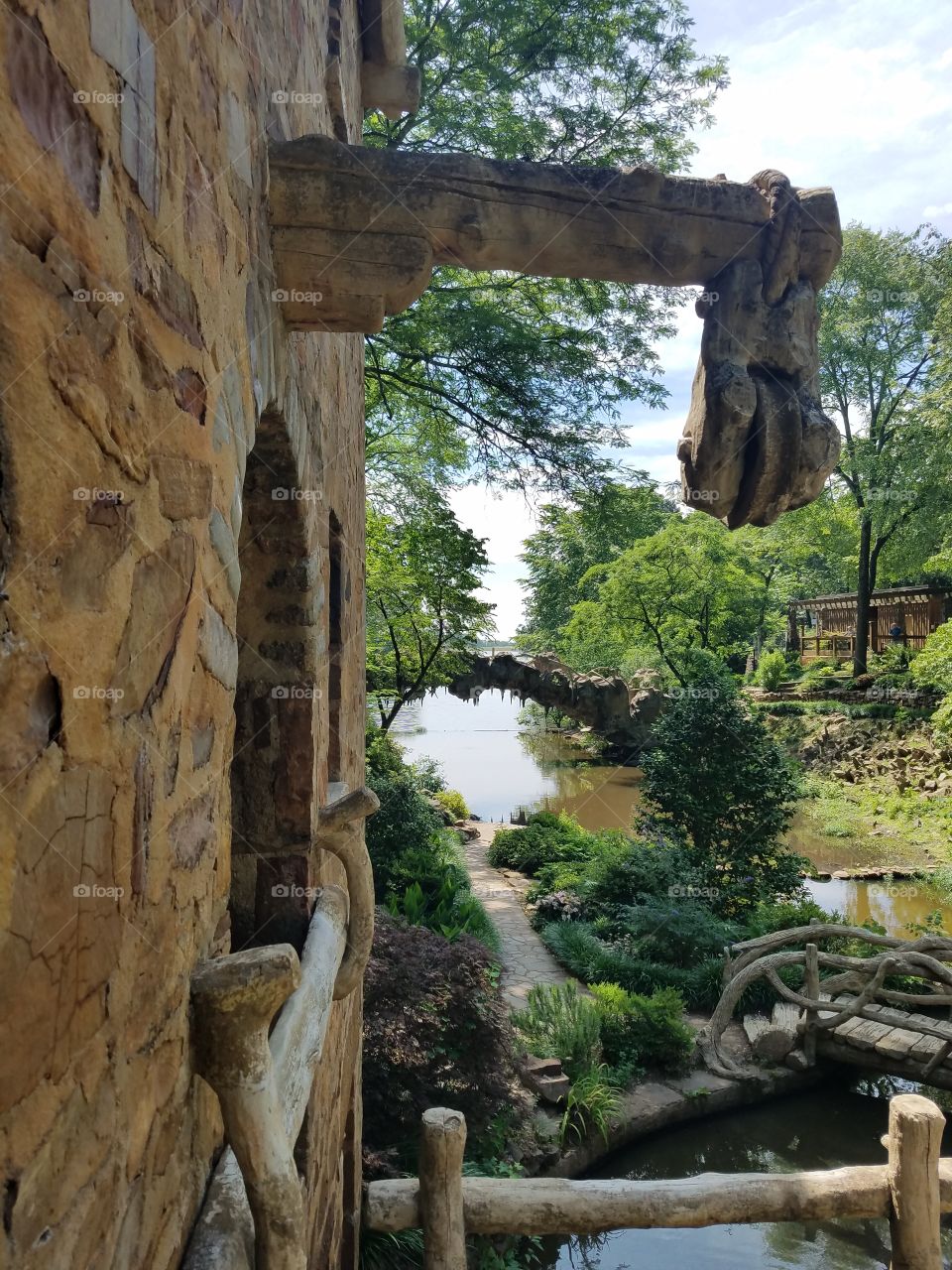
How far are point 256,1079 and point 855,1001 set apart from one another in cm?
754

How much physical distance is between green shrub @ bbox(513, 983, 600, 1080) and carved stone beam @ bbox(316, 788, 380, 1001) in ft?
16.5

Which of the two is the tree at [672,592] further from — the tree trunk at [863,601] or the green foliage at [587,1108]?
the green foliage at [587,1108]

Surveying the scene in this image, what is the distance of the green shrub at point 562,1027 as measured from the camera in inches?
270

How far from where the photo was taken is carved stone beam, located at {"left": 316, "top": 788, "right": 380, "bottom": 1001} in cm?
243

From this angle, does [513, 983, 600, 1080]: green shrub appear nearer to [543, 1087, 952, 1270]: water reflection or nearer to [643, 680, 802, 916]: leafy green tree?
[543, 1087, 952, 1270]: water reflection

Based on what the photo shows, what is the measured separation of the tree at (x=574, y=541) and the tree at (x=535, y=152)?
13.7 inches

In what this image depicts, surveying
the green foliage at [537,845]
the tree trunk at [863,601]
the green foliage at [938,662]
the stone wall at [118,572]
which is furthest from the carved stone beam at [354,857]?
the tree trunk at [863,601]

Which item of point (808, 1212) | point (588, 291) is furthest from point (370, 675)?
point (808, 1212)

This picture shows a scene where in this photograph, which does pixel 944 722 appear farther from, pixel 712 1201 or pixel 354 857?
pixel 354 857

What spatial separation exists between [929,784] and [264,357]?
16.3 meters

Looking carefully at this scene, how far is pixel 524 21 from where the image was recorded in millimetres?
8602

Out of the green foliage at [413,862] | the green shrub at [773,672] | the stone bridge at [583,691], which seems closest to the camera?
the green foliage at [413,862]

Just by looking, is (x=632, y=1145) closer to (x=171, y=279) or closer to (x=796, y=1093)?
(x=796, y=1093)

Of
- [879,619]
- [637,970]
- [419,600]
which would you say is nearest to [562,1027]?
[637,970]
